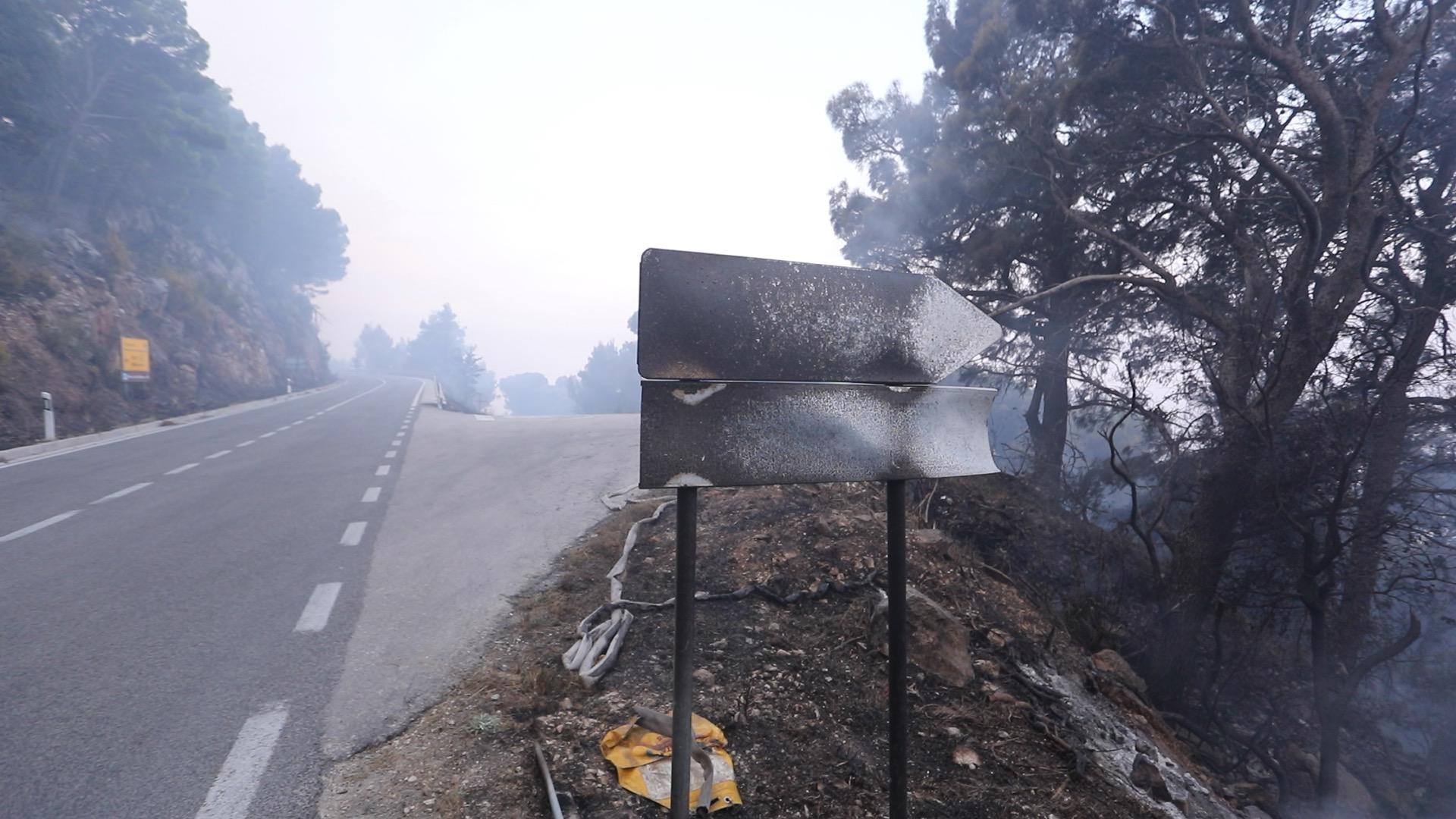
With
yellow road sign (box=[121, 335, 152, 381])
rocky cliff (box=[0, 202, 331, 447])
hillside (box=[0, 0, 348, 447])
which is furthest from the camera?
yellow road sign (box=[121, 335, 152, 381])

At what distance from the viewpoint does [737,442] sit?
195 cm

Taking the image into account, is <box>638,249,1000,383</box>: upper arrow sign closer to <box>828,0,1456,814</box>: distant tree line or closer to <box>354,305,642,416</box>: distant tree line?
<box>828,0,1456,814</box>: distant tree line

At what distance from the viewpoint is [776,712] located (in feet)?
11.7

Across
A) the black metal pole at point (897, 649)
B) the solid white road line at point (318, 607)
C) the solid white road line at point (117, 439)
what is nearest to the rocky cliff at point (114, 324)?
the solid white road line at point (117, 439)

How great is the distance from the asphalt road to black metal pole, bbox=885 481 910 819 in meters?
2.15

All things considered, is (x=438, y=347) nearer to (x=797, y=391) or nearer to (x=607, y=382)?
(x=607, y=382)

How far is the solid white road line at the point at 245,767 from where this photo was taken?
8.93ft

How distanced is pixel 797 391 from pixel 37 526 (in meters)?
8.16

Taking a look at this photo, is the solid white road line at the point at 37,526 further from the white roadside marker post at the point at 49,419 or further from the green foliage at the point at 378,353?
the green foliage at the point at 378,353

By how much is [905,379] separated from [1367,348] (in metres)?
8.06

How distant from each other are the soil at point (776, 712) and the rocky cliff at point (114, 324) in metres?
14.0

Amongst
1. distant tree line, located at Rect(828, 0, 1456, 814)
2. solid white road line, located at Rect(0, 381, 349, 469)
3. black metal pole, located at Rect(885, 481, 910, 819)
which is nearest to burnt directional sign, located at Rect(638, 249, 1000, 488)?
black metal pole, located at Rect(885, 481, 910, 819)

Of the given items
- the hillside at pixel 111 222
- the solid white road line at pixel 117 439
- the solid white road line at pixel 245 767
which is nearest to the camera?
the solid white road line at pixel 245 767

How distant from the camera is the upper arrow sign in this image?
1891 millimetres
